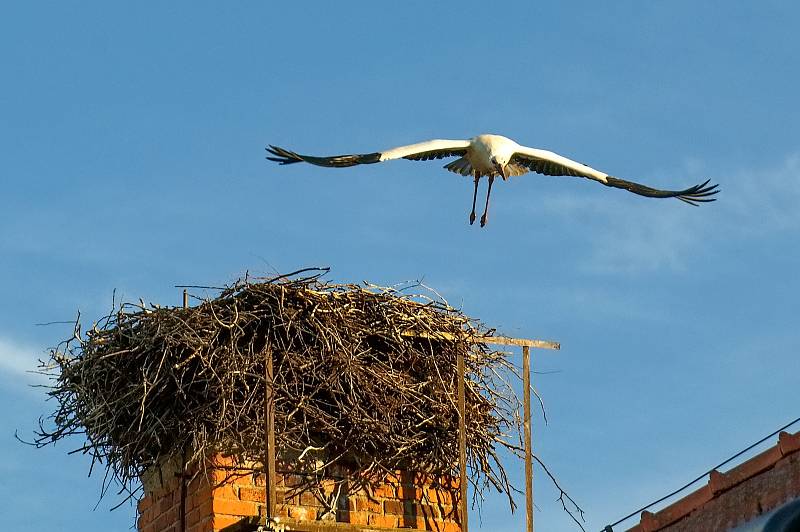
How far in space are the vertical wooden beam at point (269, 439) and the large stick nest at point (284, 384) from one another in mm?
86

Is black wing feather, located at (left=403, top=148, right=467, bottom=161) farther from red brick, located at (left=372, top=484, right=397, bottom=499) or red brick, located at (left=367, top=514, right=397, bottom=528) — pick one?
red brick, located at (left=367, top=514, right=397, bottom=528)

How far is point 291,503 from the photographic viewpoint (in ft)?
31.1

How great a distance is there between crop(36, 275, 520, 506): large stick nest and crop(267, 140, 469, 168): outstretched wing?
119cm

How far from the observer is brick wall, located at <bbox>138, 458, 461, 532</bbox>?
9.21 meters

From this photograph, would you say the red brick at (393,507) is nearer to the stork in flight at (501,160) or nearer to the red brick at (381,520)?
the red brick at (381,520)

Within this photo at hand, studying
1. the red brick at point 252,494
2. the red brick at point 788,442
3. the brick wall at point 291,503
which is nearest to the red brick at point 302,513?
the brick wall at point 291,503

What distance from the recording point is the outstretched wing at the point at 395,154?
10.5m

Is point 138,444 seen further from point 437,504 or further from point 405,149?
point 405,149

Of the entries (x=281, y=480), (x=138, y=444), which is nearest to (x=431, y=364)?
(x=281, y=480)

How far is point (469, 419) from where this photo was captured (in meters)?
10.2

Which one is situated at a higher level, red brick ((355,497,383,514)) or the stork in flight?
the stork in flight

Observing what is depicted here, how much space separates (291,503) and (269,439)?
745mm

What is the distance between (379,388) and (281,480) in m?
0.89

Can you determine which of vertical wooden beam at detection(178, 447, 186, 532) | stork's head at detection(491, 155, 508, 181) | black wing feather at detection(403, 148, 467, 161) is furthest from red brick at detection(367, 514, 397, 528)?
stork's head at detection(491, 155, 508, 181)
